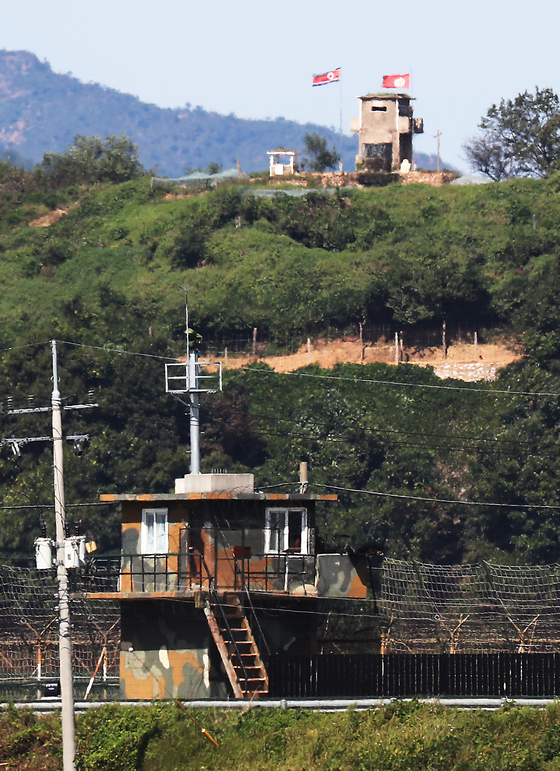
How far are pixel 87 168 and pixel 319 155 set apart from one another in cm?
2550

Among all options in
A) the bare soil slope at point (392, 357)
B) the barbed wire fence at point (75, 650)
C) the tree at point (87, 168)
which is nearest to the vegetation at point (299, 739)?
the barbed wire fence at point (75, 650)

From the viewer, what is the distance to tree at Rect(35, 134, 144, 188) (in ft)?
383

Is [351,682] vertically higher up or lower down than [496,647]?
higher up

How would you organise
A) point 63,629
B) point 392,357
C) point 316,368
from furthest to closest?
1. point 392,357
2. point 316,368
3. point 63,629

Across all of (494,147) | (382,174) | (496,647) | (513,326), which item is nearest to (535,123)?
(494,147)

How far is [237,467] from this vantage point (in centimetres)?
7919

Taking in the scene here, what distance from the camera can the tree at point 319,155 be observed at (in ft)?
400

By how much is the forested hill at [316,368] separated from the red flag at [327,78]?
15074 mm

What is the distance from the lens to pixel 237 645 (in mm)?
34750

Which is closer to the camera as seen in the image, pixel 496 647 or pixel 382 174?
pixel 496 647

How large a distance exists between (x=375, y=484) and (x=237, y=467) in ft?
24.5

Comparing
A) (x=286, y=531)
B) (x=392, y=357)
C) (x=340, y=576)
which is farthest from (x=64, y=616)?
(x=392, y=357)

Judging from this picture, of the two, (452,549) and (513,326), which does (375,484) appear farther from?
(513,326)

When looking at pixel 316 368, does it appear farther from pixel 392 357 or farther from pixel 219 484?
pixel 219 484
